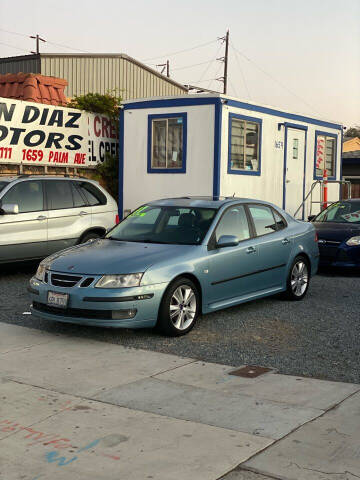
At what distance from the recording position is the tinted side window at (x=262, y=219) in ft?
28.4

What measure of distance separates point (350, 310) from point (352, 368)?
9.01 feet

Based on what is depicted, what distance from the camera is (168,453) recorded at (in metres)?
4.04

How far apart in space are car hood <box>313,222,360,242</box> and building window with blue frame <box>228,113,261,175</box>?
371cm

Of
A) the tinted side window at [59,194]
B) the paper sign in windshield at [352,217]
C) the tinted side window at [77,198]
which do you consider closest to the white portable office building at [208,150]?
the paper sign in windshield at [352,217]

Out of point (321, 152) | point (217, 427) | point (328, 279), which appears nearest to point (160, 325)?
point (217, 427)

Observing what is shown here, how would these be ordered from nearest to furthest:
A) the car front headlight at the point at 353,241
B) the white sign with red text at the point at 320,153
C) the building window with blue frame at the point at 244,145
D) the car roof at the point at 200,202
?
1. the car roof at the point at 200,202
2. the car front headlight at the point at 353,241
3. the building window with blue frame at the point at 244,145
4. the white sign with red text at the point at 320,153

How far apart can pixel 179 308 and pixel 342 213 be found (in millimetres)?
7270

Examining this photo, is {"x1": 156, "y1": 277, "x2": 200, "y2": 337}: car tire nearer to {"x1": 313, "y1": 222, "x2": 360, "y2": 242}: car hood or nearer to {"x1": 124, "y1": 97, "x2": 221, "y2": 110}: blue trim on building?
{"x1": 313, "y1": 222, "x2": 360, "y2": 242}: car hood

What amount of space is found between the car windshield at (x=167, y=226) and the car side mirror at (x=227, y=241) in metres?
0.24

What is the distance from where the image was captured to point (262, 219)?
8.80 m

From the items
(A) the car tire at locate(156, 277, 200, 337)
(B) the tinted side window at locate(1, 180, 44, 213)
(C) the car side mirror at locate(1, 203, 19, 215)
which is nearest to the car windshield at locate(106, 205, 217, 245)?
(A) the car tire at locate(156, 277, 200, 337)

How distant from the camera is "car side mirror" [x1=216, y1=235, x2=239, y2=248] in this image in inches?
300

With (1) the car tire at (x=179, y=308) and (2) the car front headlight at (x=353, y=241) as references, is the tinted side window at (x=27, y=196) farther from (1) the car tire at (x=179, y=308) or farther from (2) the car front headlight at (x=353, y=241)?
(2) the car front headlight at (x=353, y=241)

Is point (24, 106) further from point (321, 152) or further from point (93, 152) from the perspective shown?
point (321, 152)
